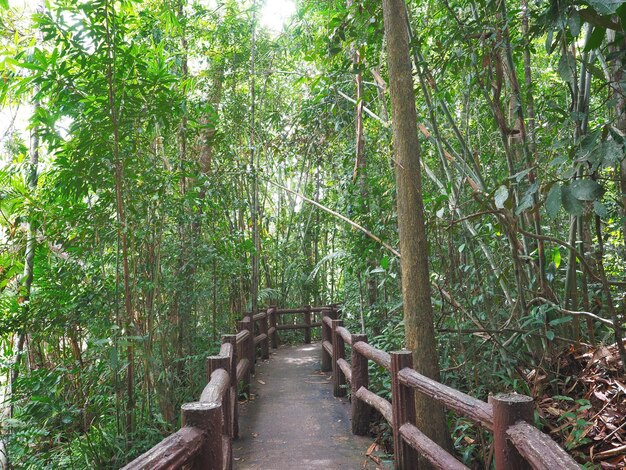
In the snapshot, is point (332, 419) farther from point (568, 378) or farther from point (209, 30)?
point (209, 30)

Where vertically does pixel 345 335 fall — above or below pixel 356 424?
above

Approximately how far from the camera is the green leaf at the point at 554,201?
1.65 m

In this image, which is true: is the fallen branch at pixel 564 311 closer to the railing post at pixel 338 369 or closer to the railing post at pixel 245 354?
the railing post at pixel 338 369

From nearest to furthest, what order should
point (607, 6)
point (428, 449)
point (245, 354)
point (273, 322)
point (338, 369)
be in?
point (607, 6)
point (428, 449)
point (338, 369)
point (245, 354)
point (273, 322)

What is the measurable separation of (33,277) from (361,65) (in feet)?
14.9

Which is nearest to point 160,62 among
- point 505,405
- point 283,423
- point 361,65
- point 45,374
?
point 361,65

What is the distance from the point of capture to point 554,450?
1562 mm

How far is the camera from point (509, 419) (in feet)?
5.99

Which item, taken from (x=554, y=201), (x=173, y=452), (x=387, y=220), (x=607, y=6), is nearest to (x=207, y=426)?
(x=173, y=452)

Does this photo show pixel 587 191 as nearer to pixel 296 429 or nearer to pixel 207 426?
pixel 207 426

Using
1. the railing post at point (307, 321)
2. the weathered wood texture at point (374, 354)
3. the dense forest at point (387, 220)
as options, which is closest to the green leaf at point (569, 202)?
the dense forest at point (387, 220)

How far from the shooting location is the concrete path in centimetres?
352

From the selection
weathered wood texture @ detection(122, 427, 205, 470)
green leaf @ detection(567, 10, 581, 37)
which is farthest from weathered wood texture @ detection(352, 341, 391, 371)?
green leaf @ detection(567, 10, 581, 37)

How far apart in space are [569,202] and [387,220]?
Answer: 8.48ft
